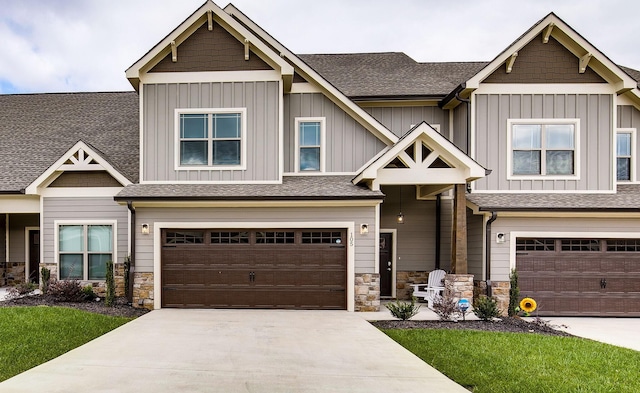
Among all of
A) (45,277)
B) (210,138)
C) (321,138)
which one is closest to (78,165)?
(45,277)

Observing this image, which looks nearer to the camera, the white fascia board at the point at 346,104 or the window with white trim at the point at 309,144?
the white fascia board at the point at 346,104

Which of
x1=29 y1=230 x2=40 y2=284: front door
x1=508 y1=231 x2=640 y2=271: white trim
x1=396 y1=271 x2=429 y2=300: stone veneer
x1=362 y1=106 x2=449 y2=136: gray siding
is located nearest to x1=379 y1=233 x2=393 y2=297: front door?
x1=396 y1=271 x2=429 y2=300: stone veneer

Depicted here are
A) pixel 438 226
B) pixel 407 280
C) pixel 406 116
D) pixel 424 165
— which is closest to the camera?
pixel 424 165

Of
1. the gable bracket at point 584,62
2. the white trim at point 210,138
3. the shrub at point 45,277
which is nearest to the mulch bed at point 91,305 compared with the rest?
the shrub at point 45,277

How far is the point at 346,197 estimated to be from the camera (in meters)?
10.6

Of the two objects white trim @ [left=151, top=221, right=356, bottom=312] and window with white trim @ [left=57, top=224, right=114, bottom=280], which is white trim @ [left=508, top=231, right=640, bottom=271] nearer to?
white trim @ [left=151, top=221, right=356, bottom=312]

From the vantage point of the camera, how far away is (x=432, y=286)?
12133 mm

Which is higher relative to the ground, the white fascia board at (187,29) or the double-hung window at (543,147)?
→ the white fascia board at (187,29)

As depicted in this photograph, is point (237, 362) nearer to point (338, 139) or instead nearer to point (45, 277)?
point (338, 139)

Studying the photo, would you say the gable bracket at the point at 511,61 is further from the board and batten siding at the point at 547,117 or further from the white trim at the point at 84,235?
the white trim at the point at 84,235

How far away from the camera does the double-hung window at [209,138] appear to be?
11531mm

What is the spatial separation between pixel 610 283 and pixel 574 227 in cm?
163

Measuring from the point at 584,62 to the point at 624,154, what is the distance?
2.83m

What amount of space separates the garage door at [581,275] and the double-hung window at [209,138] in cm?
763
